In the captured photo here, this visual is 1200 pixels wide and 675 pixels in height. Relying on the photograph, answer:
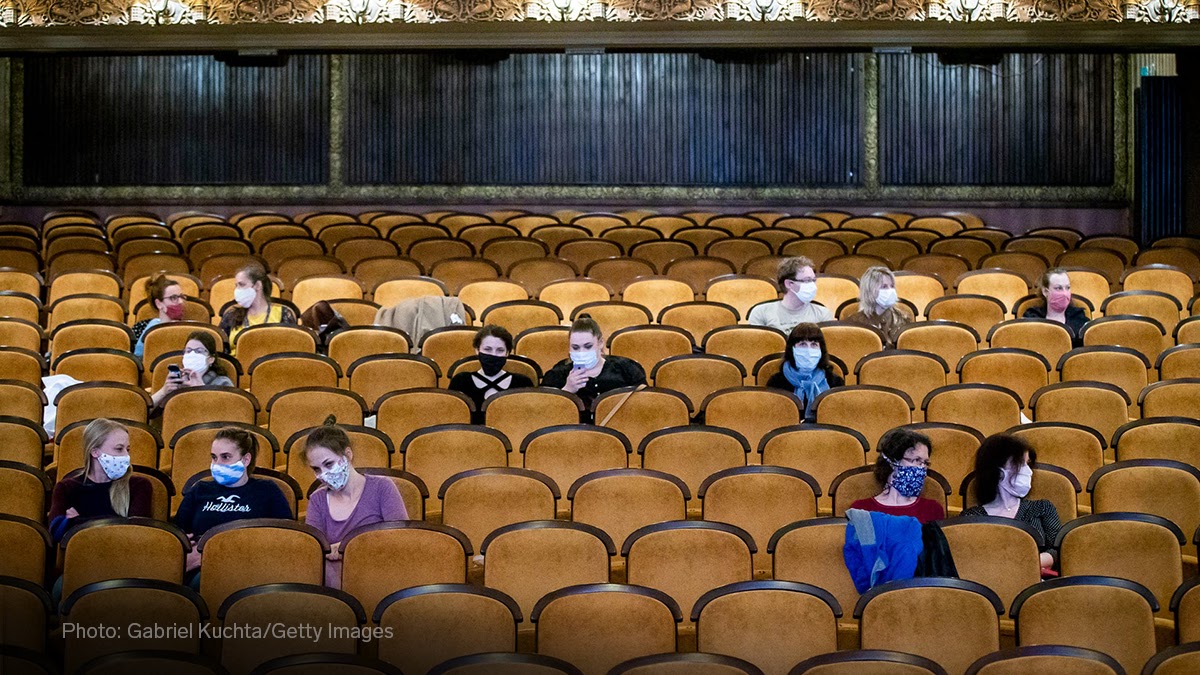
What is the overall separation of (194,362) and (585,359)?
170 cm

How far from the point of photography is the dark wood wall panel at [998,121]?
1264cm

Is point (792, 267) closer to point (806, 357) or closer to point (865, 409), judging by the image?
point (806, 357)

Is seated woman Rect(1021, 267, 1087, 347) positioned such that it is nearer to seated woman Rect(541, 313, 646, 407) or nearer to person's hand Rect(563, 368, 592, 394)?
seated woman Rect(541, 313, 646, 407)

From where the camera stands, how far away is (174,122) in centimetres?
1302

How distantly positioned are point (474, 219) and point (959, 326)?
5.27 metres

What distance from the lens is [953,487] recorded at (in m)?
5.38

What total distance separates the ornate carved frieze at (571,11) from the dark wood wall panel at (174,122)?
2.37 m

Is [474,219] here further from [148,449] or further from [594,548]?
[594,548]

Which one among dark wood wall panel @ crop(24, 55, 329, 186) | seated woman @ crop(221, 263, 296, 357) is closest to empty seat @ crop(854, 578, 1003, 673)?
seated woman @ crop(221, 263, 296, 357)

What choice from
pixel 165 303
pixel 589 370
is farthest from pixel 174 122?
pixel 589 370

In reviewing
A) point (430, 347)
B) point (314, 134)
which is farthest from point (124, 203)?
point (430, 347)

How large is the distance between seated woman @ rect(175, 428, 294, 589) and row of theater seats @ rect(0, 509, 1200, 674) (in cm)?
32

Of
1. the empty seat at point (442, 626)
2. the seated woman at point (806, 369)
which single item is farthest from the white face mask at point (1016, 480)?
the empty seat at point (442, 626)

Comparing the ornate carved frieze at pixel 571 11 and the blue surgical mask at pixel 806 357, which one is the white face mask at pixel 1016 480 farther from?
the ornate carved frieze at pixel 571 11
